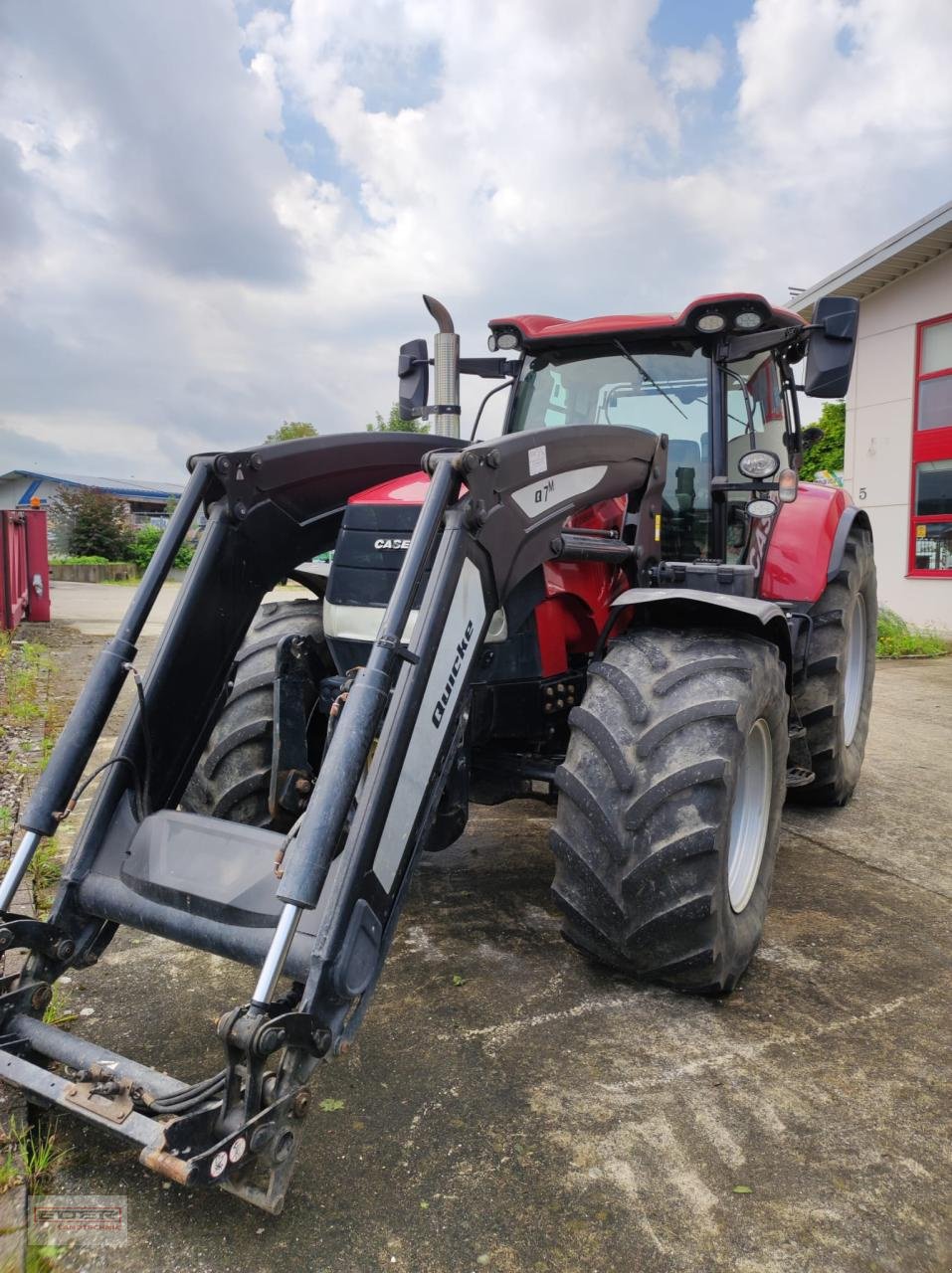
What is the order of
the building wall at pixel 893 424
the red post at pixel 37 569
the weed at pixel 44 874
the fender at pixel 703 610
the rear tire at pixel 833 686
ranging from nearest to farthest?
the fender at pixel 703 610
the weed at pixel 44 874
the rear tire at pixel 833 686
the building wall at pixel 893 424
the red post at pixel 37 569

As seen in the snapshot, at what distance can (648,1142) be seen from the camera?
88.3 inches

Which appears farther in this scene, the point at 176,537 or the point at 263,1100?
the point at 176,537

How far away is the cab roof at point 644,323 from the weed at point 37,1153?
3311 mm

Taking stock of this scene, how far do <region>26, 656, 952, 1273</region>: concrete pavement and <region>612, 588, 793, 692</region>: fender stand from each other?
1.14 m

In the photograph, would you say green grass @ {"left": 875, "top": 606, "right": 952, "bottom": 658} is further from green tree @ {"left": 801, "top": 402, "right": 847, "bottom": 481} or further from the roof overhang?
green tree @ {"left": 801, "top": 402, "right": 847, "bottom": 481}

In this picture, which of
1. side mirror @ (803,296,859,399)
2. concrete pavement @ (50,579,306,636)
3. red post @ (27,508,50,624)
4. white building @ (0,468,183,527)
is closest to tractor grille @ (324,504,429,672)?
side mirror @ (803,296,859,399)

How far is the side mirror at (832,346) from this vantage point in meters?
3.67

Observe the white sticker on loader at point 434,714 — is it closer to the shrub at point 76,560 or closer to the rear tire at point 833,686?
the rear tire at point 833,686

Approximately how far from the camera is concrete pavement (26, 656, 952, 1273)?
1.93 metres

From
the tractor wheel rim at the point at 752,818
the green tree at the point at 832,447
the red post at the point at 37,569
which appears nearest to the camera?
the tractor wheel rim at the point at 752,818

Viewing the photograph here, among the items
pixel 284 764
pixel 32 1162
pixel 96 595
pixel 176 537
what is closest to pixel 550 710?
pixel 284 764

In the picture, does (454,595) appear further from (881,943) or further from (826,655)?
(826,655)

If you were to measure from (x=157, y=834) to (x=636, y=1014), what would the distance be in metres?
1.49

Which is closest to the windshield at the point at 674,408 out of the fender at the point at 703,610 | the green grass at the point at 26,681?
the fender at the point at 703,610
